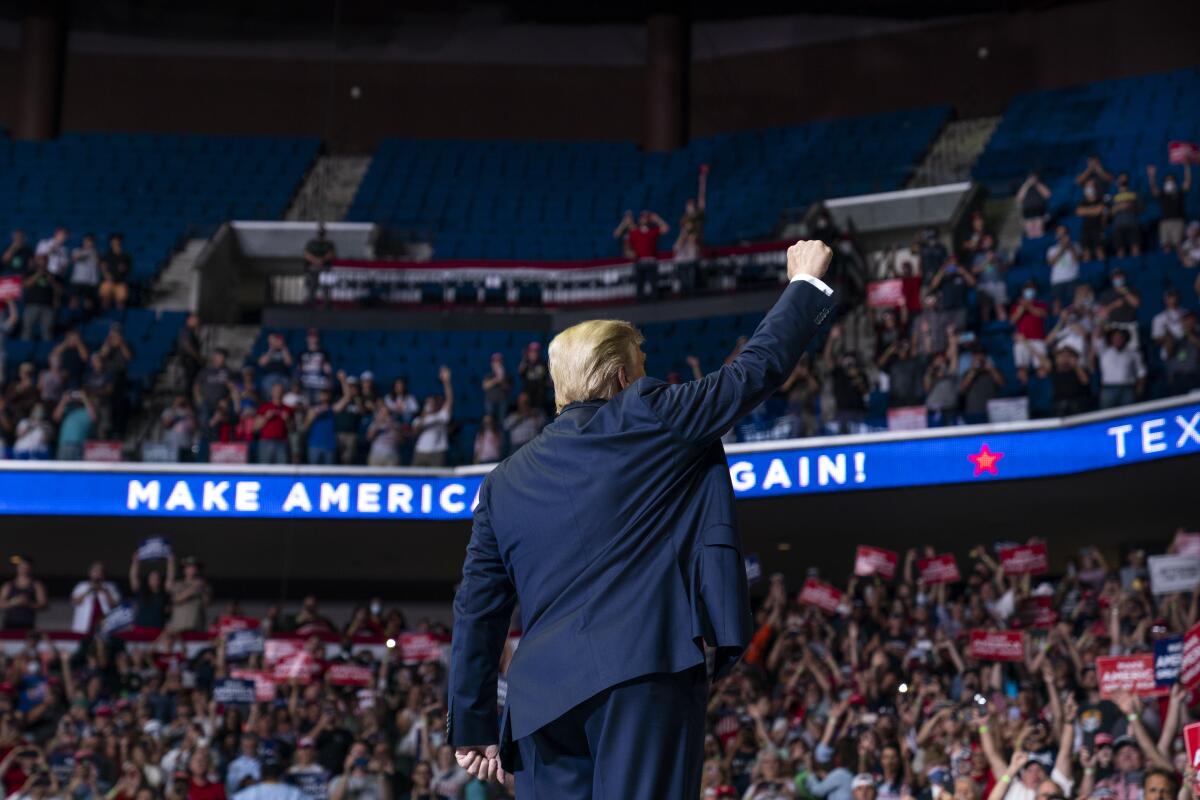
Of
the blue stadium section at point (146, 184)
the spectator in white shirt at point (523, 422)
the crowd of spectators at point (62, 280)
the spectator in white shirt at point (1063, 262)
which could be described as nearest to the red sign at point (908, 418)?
the spectator in white shirt at point (1063, 262)

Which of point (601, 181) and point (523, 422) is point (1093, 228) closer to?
point (523, 422)

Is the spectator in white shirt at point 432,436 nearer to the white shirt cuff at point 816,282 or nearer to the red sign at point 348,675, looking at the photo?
the red sign at point 348,675

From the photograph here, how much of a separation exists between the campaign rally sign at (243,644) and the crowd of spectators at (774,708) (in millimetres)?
92

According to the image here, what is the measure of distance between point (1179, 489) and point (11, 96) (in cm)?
2043

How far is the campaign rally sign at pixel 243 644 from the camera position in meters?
14.8

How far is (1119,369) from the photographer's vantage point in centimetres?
1401

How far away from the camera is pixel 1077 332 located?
14531mm

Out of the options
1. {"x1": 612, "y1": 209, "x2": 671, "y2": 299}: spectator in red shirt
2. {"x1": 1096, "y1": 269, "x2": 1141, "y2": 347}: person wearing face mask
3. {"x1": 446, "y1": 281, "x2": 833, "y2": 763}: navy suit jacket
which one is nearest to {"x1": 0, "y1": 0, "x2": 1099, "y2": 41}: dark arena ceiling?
{"x1": 612, "y1": 209, "x2": 671, "y2": 299}: spectator in red shirt

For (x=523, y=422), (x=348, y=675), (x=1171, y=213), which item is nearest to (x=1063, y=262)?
(x=1171, y=213)

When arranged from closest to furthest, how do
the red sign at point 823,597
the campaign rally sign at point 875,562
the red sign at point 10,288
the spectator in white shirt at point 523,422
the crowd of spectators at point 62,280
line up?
the campaign rally sign at point 875,562 → the red sign at point 823,597 → the spectator in white shirt at point 523,422 → the red sign at point 10,288 → the crowd of spectators at point 62,280

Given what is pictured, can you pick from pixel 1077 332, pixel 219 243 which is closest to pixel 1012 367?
pixel 1077 332

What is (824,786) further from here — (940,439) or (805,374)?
(805,374)

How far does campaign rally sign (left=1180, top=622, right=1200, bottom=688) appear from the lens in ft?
30.6

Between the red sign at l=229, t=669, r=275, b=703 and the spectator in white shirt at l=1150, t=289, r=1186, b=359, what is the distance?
8294 mm
